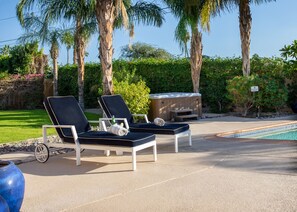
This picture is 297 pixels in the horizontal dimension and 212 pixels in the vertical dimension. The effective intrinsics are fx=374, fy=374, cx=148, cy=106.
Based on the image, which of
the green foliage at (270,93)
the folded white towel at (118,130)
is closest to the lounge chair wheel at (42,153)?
the folded white towel at (118,130)

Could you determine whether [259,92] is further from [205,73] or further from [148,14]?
[148,14]

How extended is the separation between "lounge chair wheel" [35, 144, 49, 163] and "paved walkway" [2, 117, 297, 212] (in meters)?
0.12

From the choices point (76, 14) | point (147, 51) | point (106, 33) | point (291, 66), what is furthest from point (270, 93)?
point (147, 51)

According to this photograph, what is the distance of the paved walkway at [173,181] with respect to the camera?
4.09 meters

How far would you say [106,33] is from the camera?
10.7 meters

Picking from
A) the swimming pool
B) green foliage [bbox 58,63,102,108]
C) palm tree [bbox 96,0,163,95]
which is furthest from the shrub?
green foliage [bbox 58,63,102,108]

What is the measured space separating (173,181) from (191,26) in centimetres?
1033

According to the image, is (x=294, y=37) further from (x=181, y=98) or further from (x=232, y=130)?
(x=232, y=130)

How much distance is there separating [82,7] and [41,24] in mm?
4479

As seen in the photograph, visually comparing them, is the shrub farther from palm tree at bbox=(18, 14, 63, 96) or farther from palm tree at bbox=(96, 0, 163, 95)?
palm tree at bbox=(18, 14, 63, 96)

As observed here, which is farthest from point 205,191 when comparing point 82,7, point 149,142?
point 82,7

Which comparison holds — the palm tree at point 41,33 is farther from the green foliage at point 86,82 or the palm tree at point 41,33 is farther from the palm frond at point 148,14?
the palm frond at point 148,14

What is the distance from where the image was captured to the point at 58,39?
60.7 feet

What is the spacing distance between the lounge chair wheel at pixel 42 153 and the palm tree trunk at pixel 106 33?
171 inches
